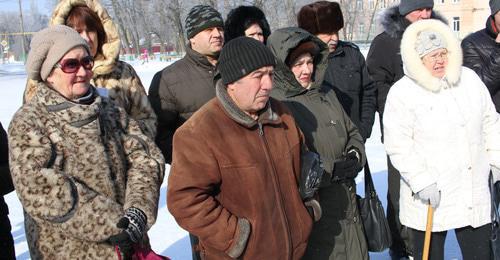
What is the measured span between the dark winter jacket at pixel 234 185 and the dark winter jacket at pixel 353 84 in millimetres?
1622

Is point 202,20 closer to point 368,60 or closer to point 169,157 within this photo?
point 169,157

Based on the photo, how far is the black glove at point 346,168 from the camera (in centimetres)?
288

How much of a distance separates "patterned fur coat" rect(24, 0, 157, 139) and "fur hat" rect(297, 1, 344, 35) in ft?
4.88

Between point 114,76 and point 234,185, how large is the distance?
1079 millimetres

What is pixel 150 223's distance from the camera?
2.42 metres

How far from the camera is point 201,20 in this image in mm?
3555

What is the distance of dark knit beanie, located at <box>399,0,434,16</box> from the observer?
4.07 metres

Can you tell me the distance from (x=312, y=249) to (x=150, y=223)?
0.98 meters

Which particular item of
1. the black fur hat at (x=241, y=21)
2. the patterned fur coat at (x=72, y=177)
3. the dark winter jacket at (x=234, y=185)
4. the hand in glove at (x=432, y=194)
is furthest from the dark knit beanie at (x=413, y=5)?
the patterned fur coat at (x=72, y=177)

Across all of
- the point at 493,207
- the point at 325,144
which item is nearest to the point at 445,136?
the point at 493,207

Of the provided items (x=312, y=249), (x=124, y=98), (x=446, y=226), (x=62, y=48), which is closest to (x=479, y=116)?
(x=446, y=226)

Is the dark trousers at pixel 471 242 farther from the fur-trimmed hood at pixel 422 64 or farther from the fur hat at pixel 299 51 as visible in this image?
the fur hat at pixel 299 51

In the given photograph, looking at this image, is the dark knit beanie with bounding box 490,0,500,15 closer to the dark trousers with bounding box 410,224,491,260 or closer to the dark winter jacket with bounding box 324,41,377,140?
the dark winter jacket with bounding box 324,41,377,140

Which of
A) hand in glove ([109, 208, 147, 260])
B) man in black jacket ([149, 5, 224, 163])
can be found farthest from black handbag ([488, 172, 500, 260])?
hand in glove ([109, 208, 147, 260])
